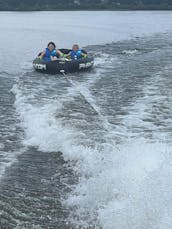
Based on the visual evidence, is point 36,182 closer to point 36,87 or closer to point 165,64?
point 36,87

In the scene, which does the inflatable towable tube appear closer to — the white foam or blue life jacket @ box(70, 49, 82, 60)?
blue life jacket @ box(70, 49, 82, 60)

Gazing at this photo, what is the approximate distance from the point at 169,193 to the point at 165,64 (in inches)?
552

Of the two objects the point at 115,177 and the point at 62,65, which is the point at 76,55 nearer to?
the point at 62,65

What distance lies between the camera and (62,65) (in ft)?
58.2

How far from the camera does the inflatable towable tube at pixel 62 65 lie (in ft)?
58.1

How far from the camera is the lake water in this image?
619 centimetres

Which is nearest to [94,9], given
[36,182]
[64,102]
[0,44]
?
[0,44]

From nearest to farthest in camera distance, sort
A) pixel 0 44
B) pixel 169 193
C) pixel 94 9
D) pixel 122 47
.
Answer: pixel 169 193, pixel 122 47, pixel 0 44, pixel 94 9

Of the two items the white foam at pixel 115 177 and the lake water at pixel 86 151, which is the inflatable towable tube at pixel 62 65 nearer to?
the lake water at pixel 86 151

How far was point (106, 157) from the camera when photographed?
808 centimetres

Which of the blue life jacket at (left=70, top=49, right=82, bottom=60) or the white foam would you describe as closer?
the white foam
